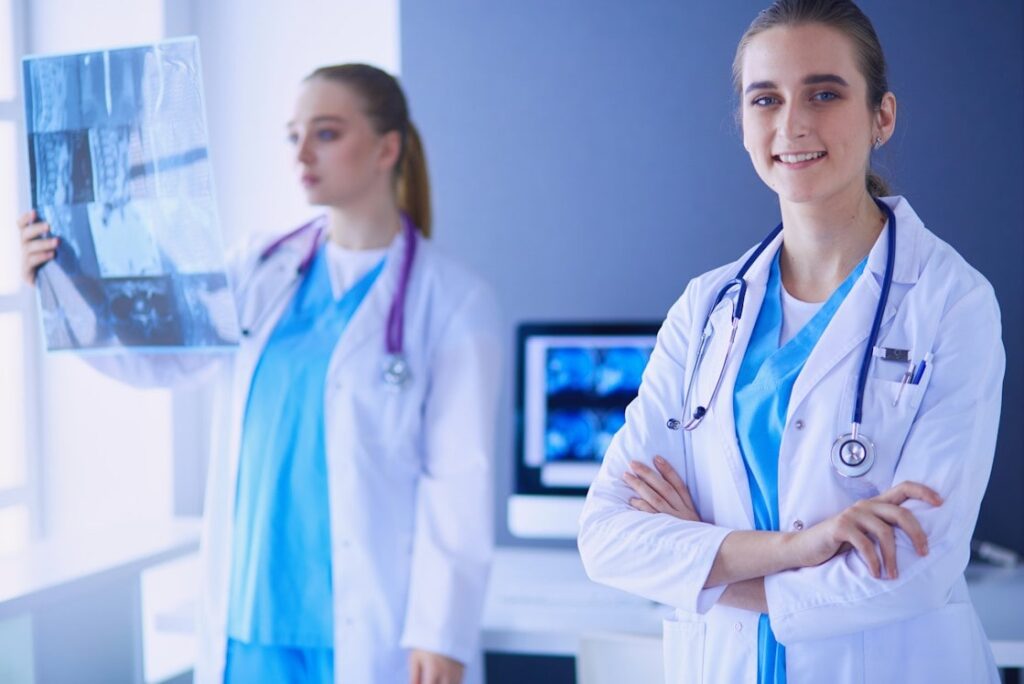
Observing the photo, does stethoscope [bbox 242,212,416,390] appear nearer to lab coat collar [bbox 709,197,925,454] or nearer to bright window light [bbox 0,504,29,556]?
lab coat collar [bbox 709,197,925,454]

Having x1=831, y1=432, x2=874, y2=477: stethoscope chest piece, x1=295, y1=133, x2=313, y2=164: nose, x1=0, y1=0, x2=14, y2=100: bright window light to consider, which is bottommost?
x1=831, y1=432, x2=874, y2=477: stethoscope chest piece

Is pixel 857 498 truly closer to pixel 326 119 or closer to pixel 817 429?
pixel 817 429

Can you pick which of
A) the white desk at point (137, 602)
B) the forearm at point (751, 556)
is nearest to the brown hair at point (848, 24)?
the forearm at point (751, 556)

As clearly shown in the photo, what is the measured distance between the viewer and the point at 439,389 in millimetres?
1763

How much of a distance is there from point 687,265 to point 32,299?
56.2 inches

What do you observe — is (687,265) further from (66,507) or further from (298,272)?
(66,507)

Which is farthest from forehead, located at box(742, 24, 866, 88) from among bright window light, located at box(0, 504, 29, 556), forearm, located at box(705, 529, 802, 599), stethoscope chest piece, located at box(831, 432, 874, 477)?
bright window light, located at box(0, 504, 29, 556)

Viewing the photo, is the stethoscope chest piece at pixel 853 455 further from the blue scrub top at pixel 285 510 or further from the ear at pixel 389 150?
the ear at pixel 389 150

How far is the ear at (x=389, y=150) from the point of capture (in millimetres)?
1859

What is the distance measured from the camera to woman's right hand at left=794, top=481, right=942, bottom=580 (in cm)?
109

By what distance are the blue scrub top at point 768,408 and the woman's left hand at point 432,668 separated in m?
0.62

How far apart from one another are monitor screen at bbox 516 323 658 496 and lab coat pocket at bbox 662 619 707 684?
860 mm

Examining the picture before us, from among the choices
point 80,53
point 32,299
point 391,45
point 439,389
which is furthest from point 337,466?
point 391,45

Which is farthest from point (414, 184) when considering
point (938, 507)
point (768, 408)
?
point (938, 507)
